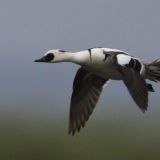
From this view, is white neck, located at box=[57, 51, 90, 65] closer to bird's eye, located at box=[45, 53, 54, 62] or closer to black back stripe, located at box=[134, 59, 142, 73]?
bird's eye, located at box=[45, 53, 54, 62]

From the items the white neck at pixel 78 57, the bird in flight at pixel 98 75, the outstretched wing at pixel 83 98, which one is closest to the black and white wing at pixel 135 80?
the bird in flight at pixel 98 75

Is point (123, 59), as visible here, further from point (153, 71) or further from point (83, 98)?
point (83, 98)

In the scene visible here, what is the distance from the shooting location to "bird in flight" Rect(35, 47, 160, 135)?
14391mm

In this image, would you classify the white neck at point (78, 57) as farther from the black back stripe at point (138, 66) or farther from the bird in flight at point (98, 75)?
the black back stripe at point (138, 66)

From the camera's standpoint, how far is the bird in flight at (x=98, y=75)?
1439cm

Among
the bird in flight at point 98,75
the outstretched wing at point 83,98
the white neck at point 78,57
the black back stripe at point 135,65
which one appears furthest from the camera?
the outstretched wing at point 83,98

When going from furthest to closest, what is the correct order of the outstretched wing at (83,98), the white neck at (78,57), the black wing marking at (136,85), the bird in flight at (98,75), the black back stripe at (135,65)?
1. the outstretched wing at (83,98)
2. the white neck at (78,57)
3. the black back stripe at (135,65)
4. the bird in flight at (98,75)
5. the black wing marking at (136,85)

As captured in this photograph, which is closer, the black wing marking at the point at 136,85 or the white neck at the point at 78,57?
the black wing marking at the point at 136,85

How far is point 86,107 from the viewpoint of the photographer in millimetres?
15680

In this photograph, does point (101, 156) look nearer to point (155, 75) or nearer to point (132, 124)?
point (132, 124)

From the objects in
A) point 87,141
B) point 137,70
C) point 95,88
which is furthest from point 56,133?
point 137,70

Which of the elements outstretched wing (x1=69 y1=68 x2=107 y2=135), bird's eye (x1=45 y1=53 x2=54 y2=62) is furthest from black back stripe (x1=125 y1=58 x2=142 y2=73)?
outstretched wing (x1=69 y1=68 x2=107 y2=135)

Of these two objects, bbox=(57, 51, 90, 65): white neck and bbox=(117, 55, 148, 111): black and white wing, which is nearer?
bbox=(117, 55, 148, 111): black and white wing

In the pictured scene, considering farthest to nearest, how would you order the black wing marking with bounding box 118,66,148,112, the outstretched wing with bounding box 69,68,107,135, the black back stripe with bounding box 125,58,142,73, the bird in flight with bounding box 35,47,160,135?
the outstretched wing with bounding box 69,68,107,135 < the black back stripe with bounding box 125,58,142,73 < the bird in flight with bounding box 35,47,160,135 < the black wing marking with bounding box 118,66,148,112
